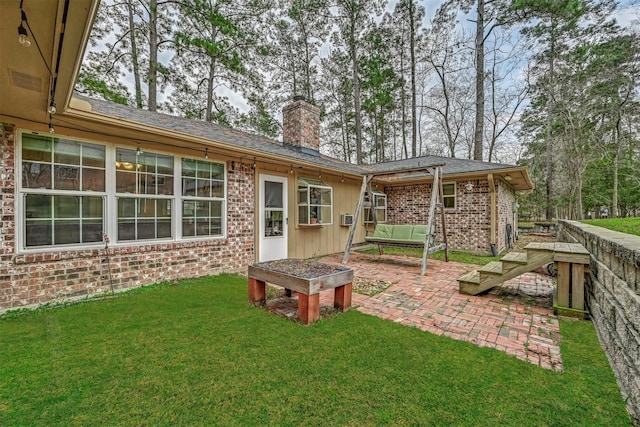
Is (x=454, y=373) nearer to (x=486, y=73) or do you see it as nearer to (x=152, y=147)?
(x=152, y=147)

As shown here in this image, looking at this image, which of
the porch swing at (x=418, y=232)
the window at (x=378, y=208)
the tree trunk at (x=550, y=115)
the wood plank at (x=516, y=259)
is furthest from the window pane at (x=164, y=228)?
the tree trunk at (x=550, y=115)

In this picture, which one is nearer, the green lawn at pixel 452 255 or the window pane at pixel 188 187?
the window pane at pixel 188 187

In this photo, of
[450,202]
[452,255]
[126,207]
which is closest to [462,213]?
[450,202]

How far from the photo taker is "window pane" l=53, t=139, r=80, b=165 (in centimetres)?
355

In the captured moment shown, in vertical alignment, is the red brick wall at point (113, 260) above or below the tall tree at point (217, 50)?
below

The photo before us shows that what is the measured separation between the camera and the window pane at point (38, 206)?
11.1 ft

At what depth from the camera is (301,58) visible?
46.9 ft

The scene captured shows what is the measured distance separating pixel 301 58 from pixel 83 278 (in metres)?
14.3

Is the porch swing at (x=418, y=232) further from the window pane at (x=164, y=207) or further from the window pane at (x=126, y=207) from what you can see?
the window pane at (x=126, y=207)

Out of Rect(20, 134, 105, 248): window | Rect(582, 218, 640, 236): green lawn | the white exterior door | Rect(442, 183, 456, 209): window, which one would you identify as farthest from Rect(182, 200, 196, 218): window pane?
Rect(442, 183, 456, 209): window

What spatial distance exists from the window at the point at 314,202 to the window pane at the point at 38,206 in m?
4.42

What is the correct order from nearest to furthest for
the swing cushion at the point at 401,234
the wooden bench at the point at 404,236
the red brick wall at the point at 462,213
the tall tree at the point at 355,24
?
1. the wooden bench at the point at 404,236
2. the swing cushion at the point at 401,234
3. the red brick wall at the point at 462,213
4. the tall tree at the point at 355,24

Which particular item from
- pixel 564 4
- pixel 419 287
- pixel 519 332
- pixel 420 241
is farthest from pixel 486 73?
pixel 519 332

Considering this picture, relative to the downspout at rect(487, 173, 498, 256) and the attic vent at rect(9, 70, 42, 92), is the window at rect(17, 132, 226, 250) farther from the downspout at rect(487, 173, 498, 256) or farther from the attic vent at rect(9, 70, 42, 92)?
the downspout at rect(487, 173, 498, 256)
